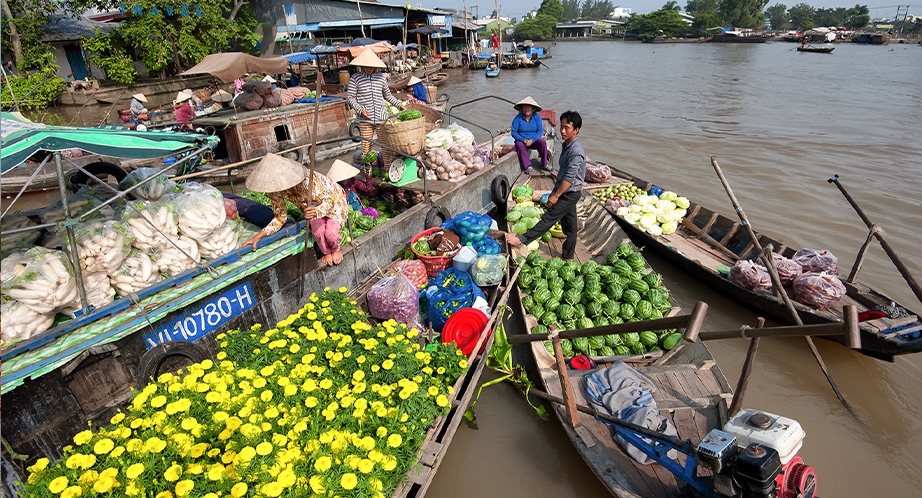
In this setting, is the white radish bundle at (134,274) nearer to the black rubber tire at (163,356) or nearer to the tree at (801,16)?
the black rubber tire at (163,356)

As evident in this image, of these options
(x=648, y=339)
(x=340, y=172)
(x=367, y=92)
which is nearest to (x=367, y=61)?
(x=367, y=92)

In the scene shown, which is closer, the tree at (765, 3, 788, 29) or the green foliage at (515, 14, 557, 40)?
the green foliage at (515, 14, 557, 40)

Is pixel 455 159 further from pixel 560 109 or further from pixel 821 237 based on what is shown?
pixel 560 109

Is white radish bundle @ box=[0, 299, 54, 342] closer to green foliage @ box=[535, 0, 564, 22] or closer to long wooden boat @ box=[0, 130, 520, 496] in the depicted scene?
long wooden boat @ box=[0, 130, 520, 496]

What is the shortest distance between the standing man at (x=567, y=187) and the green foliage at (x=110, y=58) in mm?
21187

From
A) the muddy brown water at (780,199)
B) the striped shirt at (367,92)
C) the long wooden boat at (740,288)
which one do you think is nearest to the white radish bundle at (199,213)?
the muddy brown water at (780,199)

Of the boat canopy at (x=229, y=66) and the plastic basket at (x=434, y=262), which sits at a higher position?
the boat canopy at (x=229, y=66)

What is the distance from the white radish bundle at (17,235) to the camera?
3651 mm

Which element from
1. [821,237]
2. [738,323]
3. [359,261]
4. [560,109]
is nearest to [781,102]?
[560,109]

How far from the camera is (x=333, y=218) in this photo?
4.81m

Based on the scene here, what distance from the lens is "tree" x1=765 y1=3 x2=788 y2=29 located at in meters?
98.4

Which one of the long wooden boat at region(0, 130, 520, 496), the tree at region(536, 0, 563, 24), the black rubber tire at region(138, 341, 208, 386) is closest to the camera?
the long wooden boat at region(0, 130, 520, 496)

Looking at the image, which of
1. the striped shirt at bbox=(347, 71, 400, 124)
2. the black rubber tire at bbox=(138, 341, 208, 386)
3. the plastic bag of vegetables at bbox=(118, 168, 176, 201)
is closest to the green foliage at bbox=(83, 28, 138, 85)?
the striped shirt at bbox=(347, 71, 400, 124)

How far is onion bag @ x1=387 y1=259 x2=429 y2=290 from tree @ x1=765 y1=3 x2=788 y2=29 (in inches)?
4908
